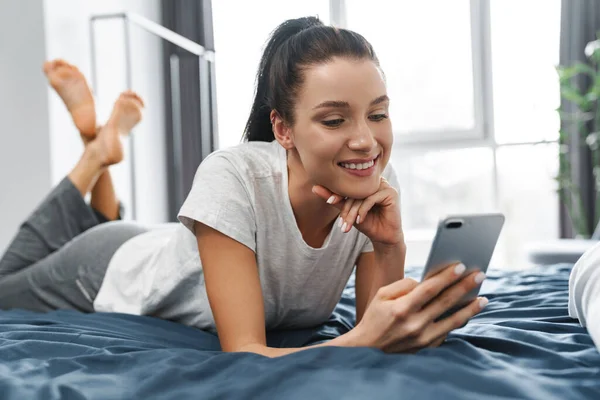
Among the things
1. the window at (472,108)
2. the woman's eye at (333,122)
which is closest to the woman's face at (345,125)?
the woman's eye at (333,122)

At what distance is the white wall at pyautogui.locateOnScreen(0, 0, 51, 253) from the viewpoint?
3543mm

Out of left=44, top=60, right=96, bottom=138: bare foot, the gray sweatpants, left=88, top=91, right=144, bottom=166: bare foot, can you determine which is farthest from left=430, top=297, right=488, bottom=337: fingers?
left=44, top=60, right=96, bottom=138: bare foot

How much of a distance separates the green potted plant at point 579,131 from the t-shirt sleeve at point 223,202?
129 inches

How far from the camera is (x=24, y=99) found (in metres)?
3.58

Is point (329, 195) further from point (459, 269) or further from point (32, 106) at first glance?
point (32, 106)

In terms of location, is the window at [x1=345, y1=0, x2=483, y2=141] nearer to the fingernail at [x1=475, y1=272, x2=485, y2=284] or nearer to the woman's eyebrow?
the woman's eyebrow

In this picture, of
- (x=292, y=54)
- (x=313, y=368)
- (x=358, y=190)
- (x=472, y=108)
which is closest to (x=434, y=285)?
(x=313, y=368)

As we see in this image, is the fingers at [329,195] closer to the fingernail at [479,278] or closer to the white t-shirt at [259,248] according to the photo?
the white t-shirt at [259,248]

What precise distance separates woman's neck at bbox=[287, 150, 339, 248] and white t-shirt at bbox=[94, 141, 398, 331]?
0.06 feet

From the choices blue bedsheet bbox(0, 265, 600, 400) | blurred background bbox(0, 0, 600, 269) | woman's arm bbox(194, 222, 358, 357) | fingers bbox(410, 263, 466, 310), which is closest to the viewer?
blue bedsheet bbox(0, 265, 600, 400)

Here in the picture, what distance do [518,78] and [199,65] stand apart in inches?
91.1

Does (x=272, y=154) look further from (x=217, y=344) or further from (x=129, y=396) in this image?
(x=129, y=396)

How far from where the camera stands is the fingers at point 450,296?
106 centimetres

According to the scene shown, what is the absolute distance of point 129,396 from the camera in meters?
0.95
